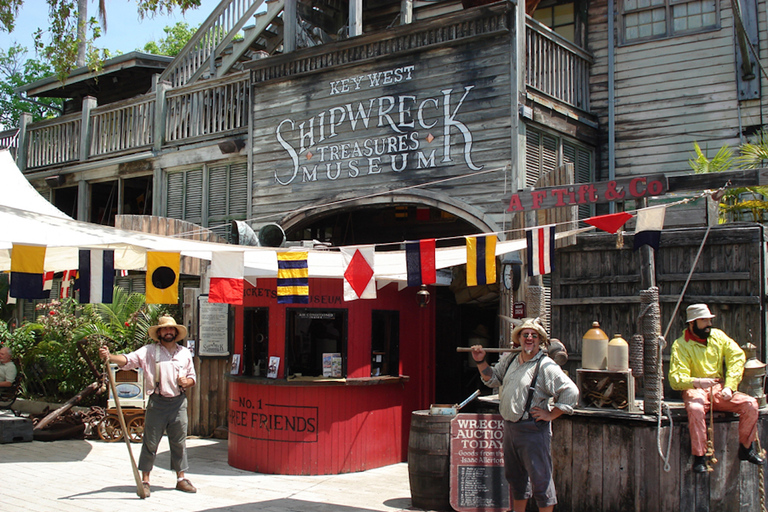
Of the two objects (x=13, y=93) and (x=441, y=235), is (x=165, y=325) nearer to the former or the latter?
(x=441, y=235)

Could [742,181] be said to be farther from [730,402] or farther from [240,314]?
[240,314]

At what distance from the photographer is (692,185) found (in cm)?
703

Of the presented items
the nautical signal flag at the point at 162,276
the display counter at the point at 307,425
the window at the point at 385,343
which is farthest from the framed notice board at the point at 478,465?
the nautical signal flag at the point at 162,276

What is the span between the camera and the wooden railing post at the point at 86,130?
16.4 meters

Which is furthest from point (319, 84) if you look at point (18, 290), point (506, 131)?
point (18, 290)

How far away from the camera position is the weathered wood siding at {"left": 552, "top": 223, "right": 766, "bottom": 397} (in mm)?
7926

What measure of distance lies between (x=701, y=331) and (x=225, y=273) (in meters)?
4.72

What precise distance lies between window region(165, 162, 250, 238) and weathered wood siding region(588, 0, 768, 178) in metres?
6.48

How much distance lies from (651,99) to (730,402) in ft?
22.8

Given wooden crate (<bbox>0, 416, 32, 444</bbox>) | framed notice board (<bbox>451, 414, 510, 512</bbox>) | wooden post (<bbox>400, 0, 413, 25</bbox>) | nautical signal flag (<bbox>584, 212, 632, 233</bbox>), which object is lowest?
wooden crate (<bbox>0, 416, 32, 444</bbox>)

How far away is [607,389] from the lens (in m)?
7.24

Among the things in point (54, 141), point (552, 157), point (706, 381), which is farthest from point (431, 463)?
point (54, 141)

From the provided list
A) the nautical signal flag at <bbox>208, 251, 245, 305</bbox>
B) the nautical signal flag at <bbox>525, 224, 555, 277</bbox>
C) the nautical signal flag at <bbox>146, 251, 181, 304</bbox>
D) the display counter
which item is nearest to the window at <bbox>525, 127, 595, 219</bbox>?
the nautical signal flag at <bbox>525, 224, 555, 277</bbox>

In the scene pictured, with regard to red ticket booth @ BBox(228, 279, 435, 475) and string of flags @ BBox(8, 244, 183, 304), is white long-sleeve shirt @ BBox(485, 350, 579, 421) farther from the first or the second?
string of flags @ BBox(8, 244, 183, 304)
